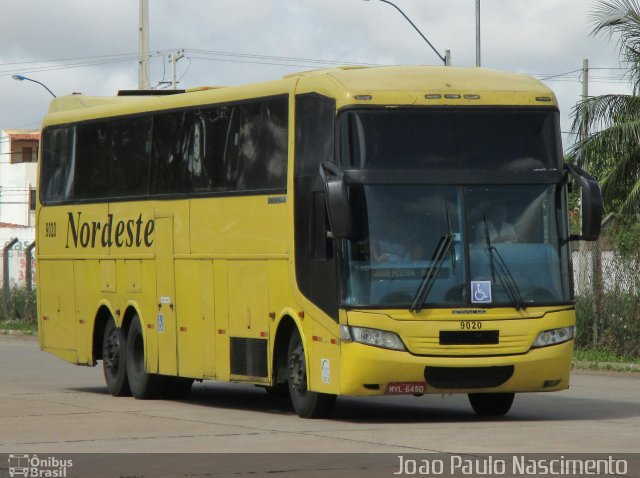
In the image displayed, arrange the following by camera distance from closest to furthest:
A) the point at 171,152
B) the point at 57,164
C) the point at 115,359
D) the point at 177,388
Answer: the point at 171,152, the point at 177,388, the point at 115,359, the point at 57,164

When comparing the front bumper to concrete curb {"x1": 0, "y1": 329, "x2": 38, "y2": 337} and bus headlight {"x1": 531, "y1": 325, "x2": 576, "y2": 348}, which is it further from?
concrete curb {"x1": 0, "y1": 329, "x2": 38, "y2": 337}

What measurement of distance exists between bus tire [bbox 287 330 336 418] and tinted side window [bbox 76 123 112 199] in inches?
214

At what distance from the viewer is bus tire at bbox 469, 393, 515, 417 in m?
16.5

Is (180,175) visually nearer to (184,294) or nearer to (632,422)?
(184,294)

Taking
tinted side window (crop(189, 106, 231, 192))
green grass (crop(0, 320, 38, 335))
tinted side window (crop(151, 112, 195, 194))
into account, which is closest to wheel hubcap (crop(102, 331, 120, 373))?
tinted side window (crop(151, 112, 195, 194))

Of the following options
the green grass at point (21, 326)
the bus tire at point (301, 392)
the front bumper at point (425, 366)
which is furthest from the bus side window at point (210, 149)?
the green grass at point (21, 326)

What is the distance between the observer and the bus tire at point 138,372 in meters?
19.7

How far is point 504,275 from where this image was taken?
15305 millimetres

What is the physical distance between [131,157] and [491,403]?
606cm

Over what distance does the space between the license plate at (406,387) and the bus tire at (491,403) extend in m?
1.69

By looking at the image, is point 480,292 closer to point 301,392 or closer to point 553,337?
point 553,337

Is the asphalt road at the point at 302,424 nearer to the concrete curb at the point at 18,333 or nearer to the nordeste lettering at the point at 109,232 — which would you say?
the nordeste lettering at the point at 109,232

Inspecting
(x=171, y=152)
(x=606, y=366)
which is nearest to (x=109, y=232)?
(x=171, y=152)
